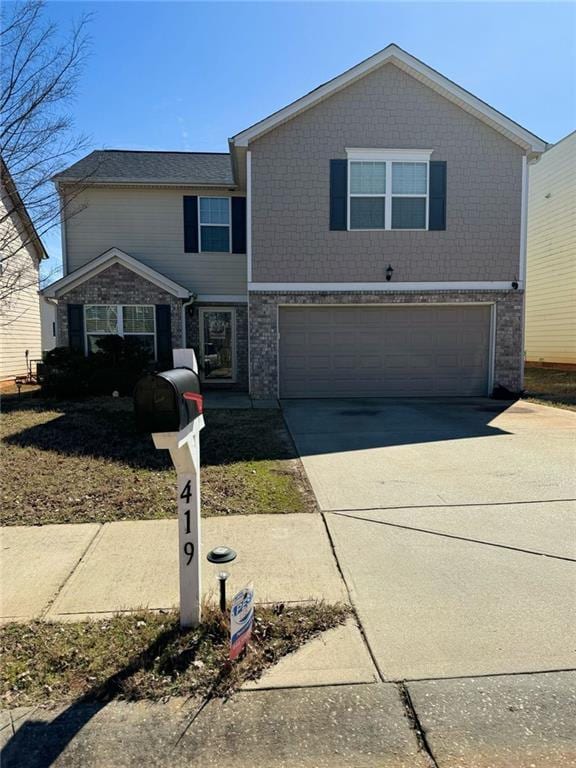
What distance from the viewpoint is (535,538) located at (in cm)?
419

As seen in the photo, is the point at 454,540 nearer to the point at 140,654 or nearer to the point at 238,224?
the point at 140,654

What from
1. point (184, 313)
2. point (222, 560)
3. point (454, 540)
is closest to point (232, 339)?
point (184, 313)

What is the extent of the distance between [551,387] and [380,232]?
7.42m

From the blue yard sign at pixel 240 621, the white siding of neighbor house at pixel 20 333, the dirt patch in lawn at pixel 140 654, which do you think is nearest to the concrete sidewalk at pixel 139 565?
the dirt patch in lawn at pixel 140 654

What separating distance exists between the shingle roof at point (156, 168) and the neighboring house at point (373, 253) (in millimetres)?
1492

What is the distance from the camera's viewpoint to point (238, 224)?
45.7 ft

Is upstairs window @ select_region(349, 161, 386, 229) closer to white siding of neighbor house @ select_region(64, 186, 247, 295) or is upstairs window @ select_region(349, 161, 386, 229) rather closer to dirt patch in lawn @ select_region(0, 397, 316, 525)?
white siding of neighbor house @ select_region(64, 186, 247, 295)

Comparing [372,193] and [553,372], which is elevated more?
[372,193]

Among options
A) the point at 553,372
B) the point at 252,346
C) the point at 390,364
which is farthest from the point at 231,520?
the point at 553,372

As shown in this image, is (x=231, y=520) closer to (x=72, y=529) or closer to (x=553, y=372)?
(x=72, y=529)

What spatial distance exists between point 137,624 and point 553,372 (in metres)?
19.9

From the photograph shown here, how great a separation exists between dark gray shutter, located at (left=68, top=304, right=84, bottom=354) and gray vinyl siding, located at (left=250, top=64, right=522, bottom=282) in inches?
187

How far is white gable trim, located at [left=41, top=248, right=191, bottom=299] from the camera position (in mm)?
12500

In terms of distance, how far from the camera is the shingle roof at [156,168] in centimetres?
1353
